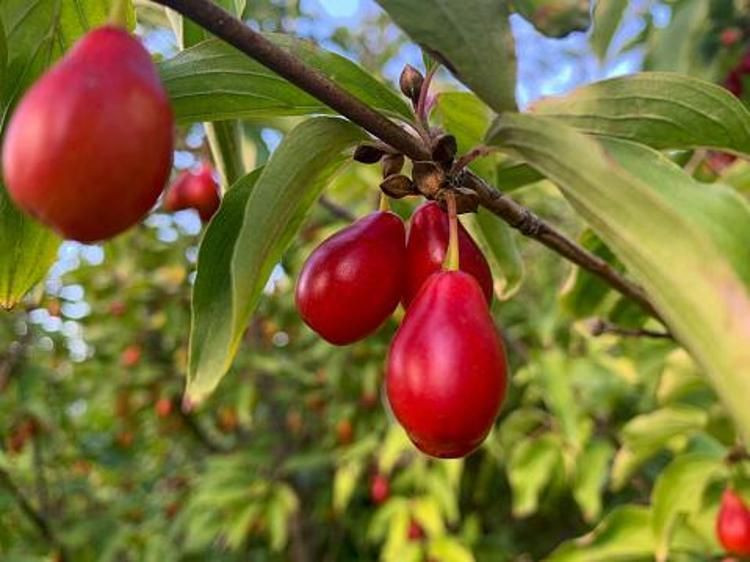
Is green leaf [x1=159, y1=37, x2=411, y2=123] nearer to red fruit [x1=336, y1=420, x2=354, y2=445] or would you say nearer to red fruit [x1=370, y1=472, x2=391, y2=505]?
red fruit [x1=370, y1=472, x2=391, y2=505]

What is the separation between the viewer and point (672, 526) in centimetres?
160

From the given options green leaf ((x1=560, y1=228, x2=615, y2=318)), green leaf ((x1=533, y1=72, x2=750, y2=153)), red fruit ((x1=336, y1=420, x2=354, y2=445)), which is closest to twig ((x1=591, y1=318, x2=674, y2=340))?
green leaf ((x1=560, y1=228, x2=615, y2=318))

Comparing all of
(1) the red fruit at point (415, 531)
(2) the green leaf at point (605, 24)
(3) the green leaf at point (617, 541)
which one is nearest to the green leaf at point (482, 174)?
(2) the green leaf at point (605, 24)

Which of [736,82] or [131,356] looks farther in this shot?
[131,356]

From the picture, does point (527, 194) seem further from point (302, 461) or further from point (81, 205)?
point (81, 205)

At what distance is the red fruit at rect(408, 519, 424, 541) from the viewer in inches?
111

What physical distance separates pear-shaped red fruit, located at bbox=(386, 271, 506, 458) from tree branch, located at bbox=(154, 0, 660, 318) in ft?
0.44

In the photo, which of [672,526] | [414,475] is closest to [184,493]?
[414,475]

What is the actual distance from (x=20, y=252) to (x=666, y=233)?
57 cm

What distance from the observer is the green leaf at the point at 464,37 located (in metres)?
0.55

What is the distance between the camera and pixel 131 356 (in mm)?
3732

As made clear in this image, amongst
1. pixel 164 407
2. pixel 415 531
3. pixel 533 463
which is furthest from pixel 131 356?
pixel 533 463

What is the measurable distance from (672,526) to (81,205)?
4.54 ft

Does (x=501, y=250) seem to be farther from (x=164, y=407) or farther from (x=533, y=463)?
(x=164, y=407)
